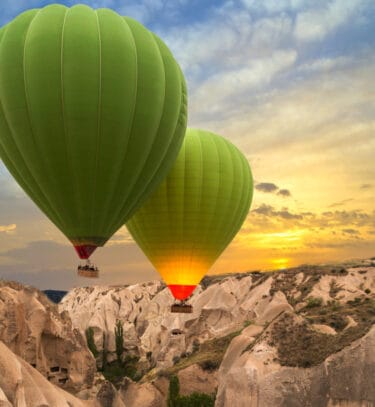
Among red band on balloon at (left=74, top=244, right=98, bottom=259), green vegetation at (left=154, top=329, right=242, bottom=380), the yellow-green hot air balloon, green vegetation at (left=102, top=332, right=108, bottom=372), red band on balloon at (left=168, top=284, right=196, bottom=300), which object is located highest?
the yellow-green hot air balloon

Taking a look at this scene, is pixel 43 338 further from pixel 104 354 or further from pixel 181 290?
pixel 104 354

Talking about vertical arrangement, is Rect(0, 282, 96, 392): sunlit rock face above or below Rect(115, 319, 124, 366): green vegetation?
above

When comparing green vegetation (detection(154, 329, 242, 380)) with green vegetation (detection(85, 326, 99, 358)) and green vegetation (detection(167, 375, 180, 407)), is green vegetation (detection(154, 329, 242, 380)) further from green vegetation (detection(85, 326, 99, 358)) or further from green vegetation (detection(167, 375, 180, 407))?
green vegetation (detection(85, 326, 99, 358))

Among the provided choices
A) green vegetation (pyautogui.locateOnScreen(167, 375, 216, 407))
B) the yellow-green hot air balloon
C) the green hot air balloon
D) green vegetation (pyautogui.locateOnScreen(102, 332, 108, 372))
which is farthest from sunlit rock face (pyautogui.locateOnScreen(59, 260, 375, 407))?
the green hot air balloon

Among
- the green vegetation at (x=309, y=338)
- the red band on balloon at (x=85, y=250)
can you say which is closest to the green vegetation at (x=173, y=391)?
the green vegetation at (x=309, y=338)

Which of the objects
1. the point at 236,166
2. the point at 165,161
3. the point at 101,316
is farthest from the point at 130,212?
the point at 101,316

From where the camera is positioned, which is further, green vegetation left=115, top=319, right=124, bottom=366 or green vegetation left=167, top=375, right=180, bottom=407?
green vegetation left=115, top=319, right=124, bottom=366

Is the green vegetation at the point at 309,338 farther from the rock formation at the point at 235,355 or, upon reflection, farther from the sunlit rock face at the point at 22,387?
the sunlit rock face at the point at 22,387

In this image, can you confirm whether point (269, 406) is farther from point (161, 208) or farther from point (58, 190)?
point (58, 190)
